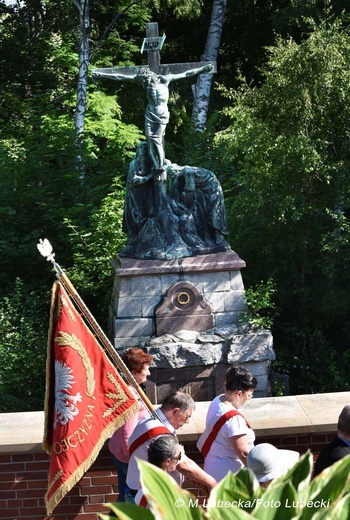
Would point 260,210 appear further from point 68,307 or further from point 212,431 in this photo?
point 212,431

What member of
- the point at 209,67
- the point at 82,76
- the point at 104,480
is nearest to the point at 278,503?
the point at 104,480

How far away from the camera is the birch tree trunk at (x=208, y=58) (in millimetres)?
18484

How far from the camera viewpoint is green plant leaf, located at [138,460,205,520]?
1892 millimetres

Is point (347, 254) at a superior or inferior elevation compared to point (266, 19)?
inferior

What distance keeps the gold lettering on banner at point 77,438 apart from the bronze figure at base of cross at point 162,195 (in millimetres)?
5688

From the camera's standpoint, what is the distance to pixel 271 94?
11.6 metres

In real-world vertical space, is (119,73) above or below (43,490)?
above

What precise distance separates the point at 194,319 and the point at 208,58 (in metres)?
10.3

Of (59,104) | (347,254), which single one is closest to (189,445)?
(347,254)

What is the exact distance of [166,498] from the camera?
1.93 meters

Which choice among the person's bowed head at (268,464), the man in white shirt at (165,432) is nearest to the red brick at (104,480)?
the man in white shirt at (165,432)

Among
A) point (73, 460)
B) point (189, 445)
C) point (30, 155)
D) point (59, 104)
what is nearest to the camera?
point (73, 460)

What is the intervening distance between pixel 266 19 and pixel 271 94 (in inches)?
388

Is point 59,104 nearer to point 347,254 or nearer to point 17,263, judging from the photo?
point 17,263
